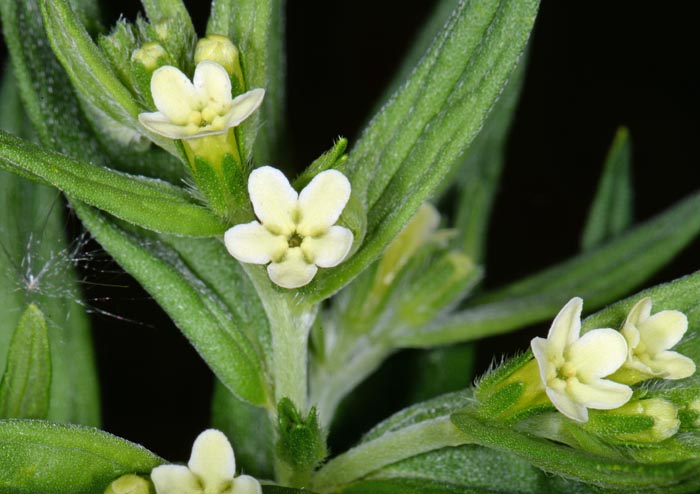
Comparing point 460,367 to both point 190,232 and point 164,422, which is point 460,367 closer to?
point 164,422

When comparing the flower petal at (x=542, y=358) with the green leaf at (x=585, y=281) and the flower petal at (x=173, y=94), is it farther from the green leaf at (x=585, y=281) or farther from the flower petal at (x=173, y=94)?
the green leaf at (x=585, y=281)

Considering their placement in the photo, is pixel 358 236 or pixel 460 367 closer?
pixel 358 236

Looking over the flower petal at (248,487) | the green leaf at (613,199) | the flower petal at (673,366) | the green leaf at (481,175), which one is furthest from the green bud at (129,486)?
the green leaf at (613,199)

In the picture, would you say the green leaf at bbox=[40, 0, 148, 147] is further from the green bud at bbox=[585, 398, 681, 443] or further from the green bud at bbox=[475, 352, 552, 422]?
the green bud at bbox=[585, 398, 681, 443]

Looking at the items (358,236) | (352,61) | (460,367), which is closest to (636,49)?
(352,61)

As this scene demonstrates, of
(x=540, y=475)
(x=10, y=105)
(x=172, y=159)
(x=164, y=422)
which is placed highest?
(x=10, y=105)

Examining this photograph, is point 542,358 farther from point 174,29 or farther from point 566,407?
point 174,29
